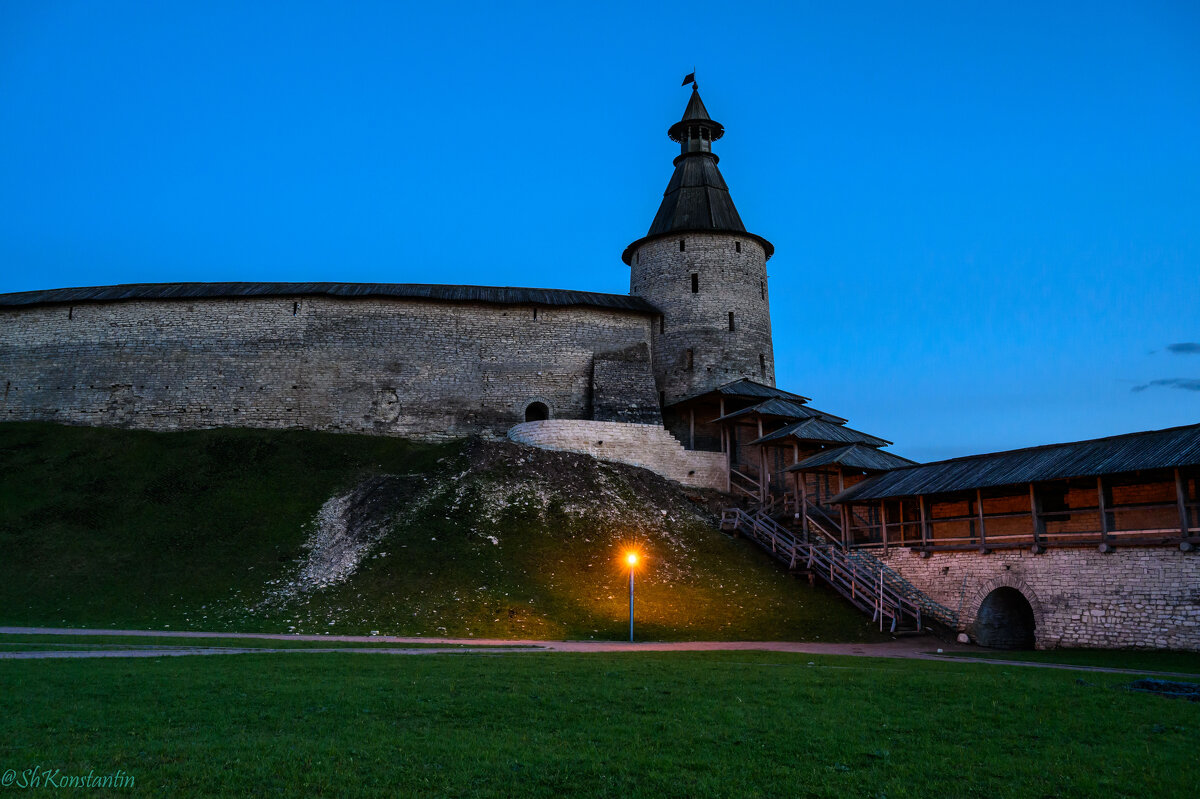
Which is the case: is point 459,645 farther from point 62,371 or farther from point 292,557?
point 62,371

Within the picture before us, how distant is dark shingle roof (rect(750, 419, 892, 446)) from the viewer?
28.9 metres

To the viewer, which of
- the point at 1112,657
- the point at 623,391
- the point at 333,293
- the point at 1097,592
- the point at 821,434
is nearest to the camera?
the point at 1112,657

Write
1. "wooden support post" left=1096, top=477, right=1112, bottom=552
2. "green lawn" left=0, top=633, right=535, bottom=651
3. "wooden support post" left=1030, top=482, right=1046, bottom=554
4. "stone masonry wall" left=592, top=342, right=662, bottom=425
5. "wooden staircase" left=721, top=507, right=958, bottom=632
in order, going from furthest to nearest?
"stone masonry wall" left=592, top=342, right=662, bottom=425
"wooden staircase" left=721, top=507, right=958, bottom=632
"wooden support post" left=1030, top=482, right=1046, bottom=554
"wooden support post" left=1096, top=477, right=1112, bottom=552
"green lawn" left=0, top=633, right=535, bottom=651

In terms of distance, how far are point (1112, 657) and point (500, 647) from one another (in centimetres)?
1289

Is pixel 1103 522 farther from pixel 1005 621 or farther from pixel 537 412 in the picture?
pixel 537 412

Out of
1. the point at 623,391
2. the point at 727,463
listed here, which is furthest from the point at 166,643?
the point at 623,391

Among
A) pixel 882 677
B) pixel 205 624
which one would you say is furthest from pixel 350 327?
pixel 882 677

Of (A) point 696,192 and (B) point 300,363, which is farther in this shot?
(A) point 696,192

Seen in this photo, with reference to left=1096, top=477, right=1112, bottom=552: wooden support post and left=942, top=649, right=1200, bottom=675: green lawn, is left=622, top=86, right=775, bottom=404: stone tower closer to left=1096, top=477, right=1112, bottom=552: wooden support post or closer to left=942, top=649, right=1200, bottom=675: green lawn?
left=1096, top=477, right=1112, bottom=552: wooden support post

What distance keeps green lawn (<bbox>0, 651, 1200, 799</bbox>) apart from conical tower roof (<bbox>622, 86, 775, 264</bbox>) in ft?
106

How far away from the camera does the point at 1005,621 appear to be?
2186cm

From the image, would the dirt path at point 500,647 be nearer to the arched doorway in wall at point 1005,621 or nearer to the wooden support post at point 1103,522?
the arched doorway in wall at point 1005,621

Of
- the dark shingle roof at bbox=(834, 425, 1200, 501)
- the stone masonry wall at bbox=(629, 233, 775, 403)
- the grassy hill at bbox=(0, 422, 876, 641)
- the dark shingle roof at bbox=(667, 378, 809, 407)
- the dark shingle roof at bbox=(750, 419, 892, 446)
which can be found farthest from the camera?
the stone masonry wall at bbox=(629, 233, 775, 403)

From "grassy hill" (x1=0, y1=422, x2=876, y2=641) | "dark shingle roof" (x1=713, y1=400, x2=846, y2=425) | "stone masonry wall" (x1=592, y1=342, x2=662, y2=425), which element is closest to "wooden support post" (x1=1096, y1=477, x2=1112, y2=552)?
"grassy hill" (x1=0, y1=422, x2=876, y2=641)
